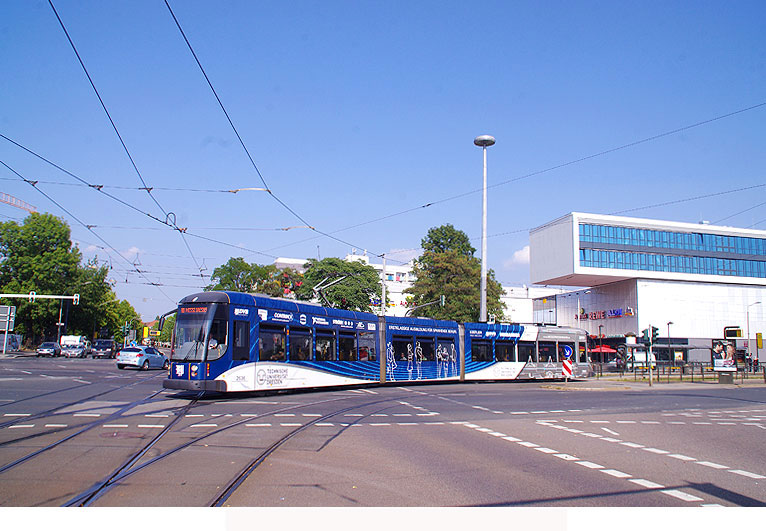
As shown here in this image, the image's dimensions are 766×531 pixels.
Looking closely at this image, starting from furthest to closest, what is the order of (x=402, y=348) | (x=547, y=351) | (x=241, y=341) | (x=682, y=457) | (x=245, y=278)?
1. (x=245, y=278)
2. (x=547, y=351)
3. (x=402, y=348)
4. (x=241, y=341)
5. (x=682, y=457)

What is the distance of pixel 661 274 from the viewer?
68438 millimetres

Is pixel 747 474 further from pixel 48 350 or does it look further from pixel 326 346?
pixel 48 350

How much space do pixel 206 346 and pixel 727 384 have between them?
103 ft

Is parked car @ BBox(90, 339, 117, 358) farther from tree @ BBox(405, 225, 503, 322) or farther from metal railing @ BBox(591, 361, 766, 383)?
metal railing @ BBox(591, 361, 766, 383)

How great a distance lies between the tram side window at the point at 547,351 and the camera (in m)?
33.5

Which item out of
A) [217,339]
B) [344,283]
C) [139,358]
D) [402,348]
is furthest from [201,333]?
[344,283]

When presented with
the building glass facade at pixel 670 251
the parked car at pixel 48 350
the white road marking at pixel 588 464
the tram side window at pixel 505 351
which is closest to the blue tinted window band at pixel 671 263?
the building glass facade at pixel 670 251

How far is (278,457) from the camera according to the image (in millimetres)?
8875

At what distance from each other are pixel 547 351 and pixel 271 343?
18734mm

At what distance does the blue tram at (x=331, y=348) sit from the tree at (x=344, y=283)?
2666cm

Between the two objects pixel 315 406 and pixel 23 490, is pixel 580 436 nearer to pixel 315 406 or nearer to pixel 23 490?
pixel 315 406

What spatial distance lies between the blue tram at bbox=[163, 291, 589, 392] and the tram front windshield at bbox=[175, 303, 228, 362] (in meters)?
0.03

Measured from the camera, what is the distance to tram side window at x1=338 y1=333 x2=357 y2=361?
23516mm
